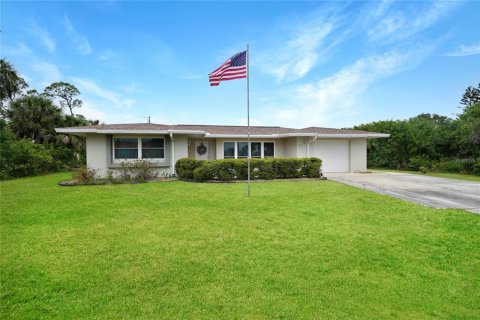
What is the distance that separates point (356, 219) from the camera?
5.93 metres

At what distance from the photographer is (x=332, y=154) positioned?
17719mm

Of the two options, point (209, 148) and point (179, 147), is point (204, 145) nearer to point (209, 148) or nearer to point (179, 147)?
point (209, 148)

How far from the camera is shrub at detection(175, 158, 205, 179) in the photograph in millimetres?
13055

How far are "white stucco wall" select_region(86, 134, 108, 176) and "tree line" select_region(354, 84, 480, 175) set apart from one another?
21.3 metres

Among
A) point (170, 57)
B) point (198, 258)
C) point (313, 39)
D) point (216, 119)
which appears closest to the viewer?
point (198, 258)

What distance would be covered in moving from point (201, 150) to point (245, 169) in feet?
18.4

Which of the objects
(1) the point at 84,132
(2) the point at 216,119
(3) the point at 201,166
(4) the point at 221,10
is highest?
(4) the point at 221,10

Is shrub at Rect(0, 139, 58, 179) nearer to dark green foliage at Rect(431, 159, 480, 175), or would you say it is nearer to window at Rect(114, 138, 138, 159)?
window at Rect(114, 138, 138, 159)

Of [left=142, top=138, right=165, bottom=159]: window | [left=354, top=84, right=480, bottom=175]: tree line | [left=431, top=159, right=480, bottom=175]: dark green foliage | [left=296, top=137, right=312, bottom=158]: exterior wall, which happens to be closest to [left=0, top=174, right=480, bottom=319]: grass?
[left=142, top=138, right=165, bottom=159]: window

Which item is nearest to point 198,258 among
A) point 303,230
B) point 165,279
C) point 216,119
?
point 165,279

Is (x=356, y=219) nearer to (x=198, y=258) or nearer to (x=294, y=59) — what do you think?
(x=198, y=258)

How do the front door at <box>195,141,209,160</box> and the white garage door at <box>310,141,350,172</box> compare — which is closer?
the front door at <box>195,141,209,160</box>

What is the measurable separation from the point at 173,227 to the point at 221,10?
11.6 m

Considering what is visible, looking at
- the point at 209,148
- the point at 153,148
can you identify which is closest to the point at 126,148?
the point at 153,148
